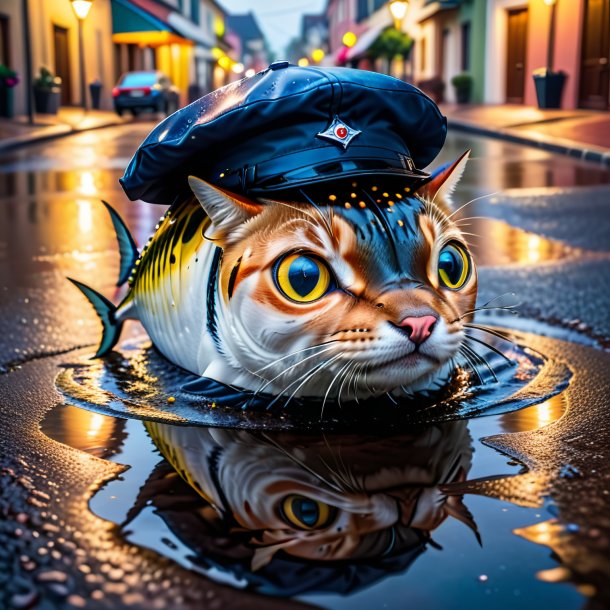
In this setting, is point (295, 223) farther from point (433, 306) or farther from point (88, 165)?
point (88, 165)

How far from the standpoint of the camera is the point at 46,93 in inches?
828

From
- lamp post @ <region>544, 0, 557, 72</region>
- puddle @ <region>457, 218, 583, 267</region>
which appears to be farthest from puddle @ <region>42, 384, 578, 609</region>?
lamp post @ <region>544, 0, 557, 72</region>

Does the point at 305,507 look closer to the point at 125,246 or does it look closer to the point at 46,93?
the point at 125,246

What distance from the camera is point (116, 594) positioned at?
135cm

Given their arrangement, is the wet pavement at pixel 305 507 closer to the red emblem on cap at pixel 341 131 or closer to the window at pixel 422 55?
the red emblem on cap at pixel 341 131

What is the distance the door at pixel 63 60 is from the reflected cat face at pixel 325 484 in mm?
26955

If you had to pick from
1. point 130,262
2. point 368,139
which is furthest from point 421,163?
point 130,262

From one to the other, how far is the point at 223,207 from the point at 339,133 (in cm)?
33

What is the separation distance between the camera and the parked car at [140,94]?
25.1 m

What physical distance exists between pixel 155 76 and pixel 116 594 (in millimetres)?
26138

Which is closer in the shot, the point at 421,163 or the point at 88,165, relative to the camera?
the point at 421,163

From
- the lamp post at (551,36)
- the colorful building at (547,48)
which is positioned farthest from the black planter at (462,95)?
the lamp post at (551,36)

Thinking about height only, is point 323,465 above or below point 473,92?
below

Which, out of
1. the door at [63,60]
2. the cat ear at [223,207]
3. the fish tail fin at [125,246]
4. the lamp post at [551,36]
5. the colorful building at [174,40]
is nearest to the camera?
the cat ear at [223,207]
